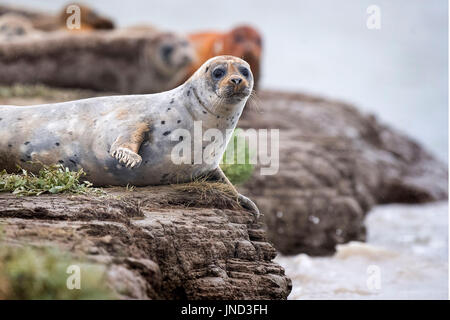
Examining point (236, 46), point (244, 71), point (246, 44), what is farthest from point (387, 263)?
point (236, 46)

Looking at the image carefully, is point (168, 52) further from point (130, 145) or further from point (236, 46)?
point (130, 145)

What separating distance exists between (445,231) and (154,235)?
8737 millimetres

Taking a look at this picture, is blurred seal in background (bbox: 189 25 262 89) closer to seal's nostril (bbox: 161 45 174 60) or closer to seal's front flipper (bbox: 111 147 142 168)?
seal's nostril (bbox: 161 45 174 60)

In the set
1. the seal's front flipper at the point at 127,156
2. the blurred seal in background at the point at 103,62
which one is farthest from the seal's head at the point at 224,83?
the blurred seal in background at the point at 103,62

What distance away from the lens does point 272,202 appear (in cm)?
1098

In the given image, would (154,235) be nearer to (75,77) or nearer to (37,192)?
(37,192)

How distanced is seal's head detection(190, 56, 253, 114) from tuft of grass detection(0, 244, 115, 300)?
2272 millimetres

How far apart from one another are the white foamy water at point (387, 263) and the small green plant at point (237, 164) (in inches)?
57.3

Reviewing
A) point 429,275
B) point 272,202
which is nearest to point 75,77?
point 272,202

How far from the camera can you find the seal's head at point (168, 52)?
48.2ft

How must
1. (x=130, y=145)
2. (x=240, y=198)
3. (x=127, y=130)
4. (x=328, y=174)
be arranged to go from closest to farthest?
(x=130, y=145) → (x=127, y=130) → (x=240, y=198) → (x=328, y=174)

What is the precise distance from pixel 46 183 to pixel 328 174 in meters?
7.46

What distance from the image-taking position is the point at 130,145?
5.43 metres

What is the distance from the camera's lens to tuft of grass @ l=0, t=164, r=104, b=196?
5.14 m
